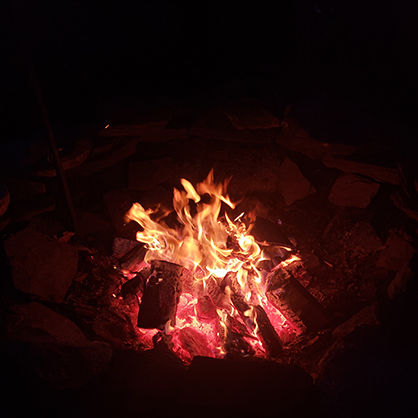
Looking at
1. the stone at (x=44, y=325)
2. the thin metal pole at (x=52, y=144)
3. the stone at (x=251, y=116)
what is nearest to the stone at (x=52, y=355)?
the stone at (x=44, y=325)

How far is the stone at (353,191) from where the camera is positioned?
9.87 feet

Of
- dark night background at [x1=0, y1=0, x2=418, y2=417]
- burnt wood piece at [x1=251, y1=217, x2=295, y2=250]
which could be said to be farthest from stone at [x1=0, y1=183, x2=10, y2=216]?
burnt wood piece at [x1=251, y1=217, x2=295, y2=250]

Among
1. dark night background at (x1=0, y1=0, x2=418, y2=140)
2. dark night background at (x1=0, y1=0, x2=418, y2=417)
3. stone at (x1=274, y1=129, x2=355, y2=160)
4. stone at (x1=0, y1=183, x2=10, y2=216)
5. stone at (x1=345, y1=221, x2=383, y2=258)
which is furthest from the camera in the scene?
dark night background at (x1=0, y1=0, x2=418, y2=140)

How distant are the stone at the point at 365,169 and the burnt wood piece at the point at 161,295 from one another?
180cm

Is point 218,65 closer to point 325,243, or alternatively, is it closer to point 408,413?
point 325,243

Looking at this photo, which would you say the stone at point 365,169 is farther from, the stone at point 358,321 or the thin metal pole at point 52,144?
the thin metal pole at point 52,144

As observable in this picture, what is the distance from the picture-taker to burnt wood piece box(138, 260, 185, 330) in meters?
2.73

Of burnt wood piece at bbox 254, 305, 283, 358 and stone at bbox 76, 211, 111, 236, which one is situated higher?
stone at bbox 76, 211, 111, 236

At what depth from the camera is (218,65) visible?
13.4 ft

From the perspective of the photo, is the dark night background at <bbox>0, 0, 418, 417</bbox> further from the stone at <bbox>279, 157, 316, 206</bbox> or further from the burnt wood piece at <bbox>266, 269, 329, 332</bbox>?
the burnt wood piece at <bbox>266, 269, 329, 332</bbox>

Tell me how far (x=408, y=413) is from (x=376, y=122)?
7.62ft

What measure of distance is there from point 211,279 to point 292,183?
4.39 feet

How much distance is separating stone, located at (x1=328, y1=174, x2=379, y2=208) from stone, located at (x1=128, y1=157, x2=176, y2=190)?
5.59ft

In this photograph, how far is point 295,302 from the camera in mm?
2893
